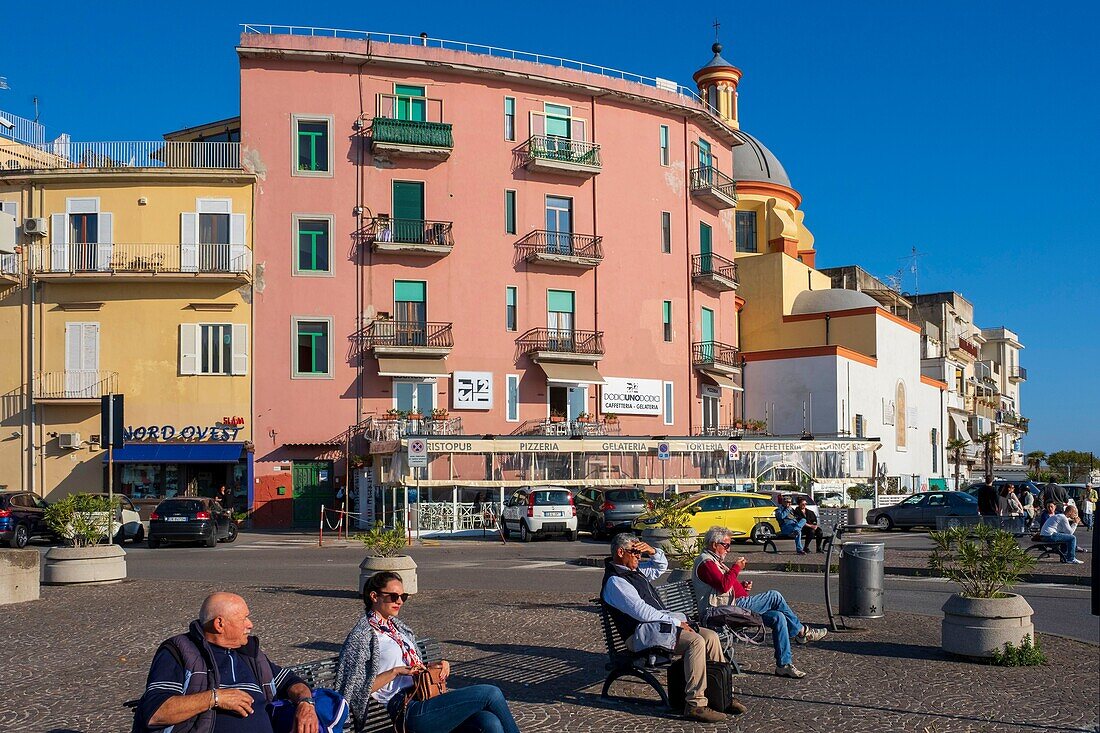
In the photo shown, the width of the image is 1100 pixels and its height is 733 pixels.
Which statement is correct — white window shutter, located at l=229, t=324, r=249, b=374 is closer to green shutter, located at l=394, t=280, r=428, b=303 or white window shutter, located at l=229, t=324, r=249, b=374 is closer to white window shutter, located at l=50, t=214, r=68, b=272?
green shutter, located at l=394, t=280, r=428, b=303

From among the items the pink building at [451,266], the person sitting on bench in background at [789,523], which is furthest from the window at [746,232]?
the person sitting on bench in background at [789,523]

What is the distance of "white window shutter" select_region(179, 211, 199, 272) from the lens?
4103cm

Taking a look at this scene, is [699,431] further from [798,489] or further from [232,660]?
[232,660]

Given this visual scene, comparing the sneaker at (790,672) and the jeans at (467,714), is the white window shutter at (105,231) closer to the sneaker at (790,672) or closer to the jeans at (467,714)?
the sneaker at (790,672)

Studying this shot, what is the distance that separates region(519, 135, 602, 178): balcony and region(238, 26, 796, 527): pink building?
0.09m

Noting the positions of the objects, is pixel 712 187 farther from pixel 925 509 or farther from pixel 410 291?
pixel 925 509

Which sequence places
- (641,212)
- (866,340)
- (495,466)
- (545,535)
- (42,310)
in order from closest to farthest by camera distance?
(545,535) → (495,466) → (42,310) → (641,212) → (866,340)

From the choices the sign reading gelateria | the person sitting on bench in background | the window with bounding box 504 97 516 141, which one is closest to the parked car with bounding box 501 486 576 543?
the person sitting on bench in background

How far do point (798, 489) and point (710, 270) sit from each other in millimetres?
11946

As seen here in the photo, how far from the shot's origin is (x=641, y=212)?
157ft

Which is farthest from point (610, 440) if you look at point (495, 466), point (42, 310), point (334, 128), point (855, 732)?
point (855, 732)

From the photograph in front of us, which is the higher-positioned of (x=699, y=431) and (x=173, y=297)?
(x=173, y=297)

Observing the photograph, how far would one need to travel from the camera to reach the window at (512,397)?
145 ft

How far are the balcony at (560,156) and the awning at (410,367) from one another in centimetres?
899
